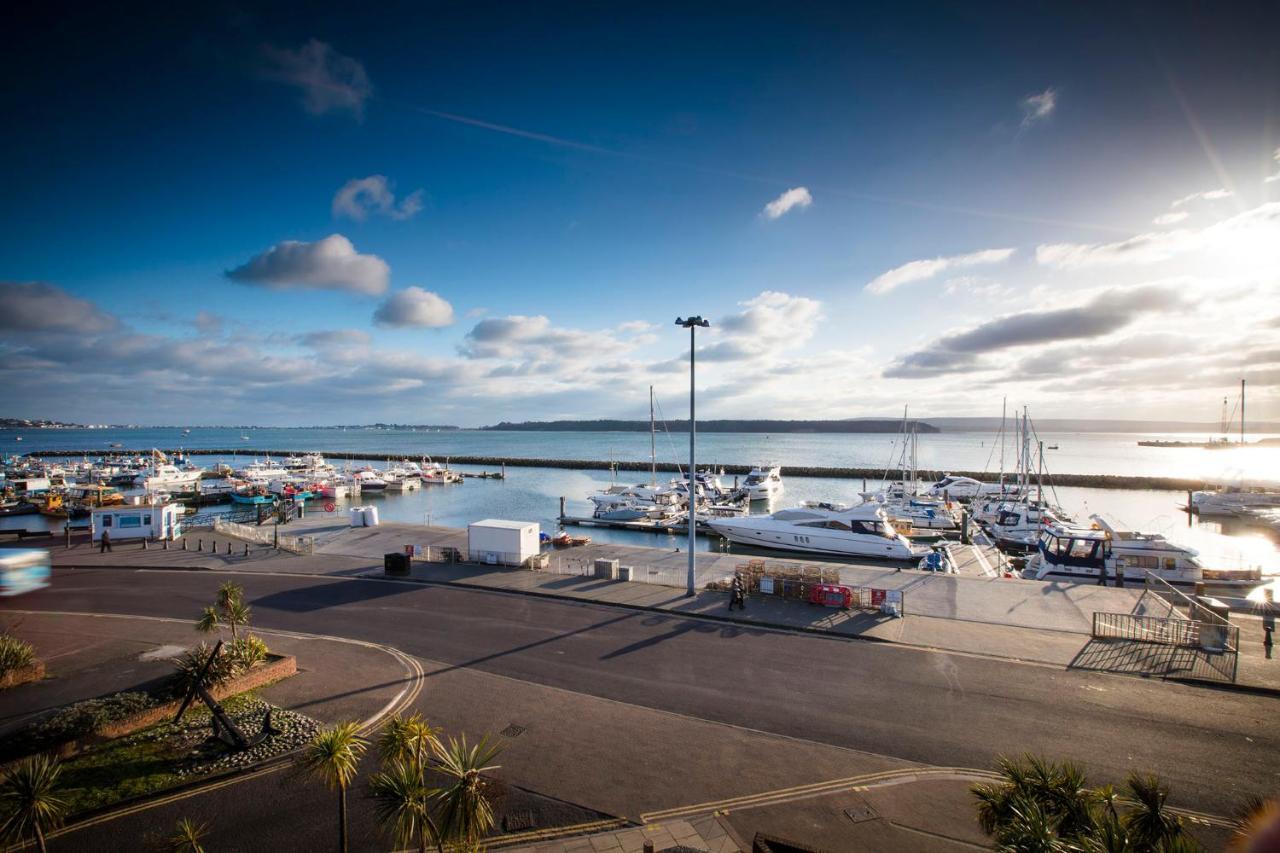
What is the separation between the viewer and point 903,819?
10.5 m

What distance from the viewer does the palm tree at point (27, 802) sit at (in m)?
8.58

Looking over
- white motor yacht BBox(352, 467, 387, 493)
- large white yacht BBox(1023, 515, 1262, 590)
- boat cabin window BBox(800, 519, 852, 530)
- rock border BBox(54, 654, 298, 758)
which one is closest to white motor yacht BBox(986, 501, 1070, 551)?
large white yacht BBox(1023, 515, 1262, 590)

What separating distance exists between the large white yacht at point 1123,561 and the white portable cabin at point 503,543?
91.3 feet

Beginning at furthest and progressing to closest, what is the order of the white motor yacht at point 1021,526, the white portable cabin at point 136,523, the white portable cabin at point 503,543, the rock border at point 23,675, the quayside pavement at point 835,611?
the white motor yacht at point 1021,526, the white portable cabin at point 136,523, the white portable cabin at point 503,543, the quayside pavement at point 835,611, the rock border at point 23,675

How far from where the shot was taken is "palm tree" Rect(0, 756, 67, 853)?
858cm

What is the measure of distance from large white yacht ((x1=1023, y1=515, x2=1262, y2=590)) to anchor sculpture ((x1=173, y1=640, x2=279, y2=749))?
34.6 metres

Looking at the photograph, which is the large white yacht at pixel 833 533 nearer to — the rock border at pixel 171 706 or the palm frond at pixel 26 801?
the rock border at pixel 171 706

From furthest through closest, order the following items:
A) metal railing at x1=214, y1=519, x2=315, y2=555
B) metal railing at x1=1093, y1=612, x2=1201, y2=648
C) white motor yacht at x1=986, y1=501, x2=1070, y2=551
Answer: white motor yacht at x1=986, y1=501, x2=1070, y2=551 < metal railing at x1=214, y1=519, x2=315, y2=555 < metal railing at x1=1093, y1=612, x2=1201, y2=648

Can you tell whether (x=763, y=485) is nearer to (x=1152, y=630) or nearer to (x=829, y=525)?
(x=829, y=525)

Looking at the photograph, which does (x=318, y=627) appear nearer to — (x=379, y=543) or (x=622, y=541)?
(x=379, y=543)

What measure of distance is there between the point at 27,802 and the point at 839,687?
53.3 ft

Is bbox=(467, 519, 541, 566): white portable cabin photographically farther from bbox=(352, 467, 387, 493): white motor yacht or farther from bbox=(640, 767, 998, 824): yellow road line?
bbox=(352, 467, 387, 493): white motor yacht

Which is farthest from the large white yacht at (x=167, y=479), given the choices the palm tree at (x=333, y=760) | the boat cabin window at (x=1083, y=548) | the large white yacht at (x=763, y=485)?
the boat cabin window at (x=1083, y=548)

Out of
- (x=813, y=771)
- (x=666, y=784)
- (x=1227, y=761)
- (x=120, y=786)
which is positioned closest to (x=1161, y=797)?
(x=813, y=771)
